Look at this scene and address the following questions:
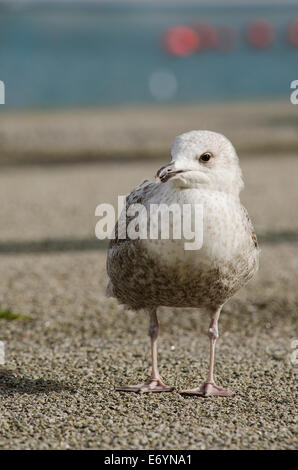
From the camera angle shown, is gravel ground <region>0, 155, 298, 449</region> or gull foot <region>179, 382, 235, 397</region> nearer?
gravel ground <region>0, 155, 298, 449</region>

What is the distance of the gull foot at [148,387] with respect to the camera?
212 inches

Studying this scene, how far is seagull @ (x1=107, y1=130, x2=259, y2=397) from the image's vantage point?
186 inches

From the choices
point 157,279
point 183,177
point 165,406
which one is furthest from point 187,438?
point 183,177

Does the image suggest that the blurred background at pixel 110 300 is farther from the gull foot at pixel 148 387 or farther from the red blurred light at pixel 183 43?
the red blurred light at pixel 183 43

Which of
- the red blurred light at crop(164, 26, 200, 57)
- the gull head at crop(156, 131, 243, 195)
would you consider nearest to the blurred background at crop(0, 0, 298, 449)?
the gull head at crop(156, 131, 243, 195)

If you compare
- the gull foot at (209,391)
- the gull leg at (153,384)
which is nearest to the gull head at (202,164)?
the gull leg at (153,384)

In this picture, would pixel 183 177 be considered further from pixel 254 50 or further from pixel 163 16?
pixel 163 16

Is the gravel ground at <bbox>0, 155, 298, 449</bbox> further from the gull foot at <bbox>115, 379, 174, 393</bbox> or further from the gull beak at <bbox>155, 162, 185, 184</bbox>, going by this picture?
the gull beak at <bbox>155, 162, 185, 184</bbox>

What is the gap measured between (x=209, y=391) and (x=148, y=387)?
0.42 meters

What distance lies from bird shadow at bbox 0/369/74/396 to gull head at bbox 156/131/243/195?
1.76 m

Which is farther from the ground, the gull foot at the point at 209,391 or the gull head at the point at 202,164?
the gull head at the point at 202,164

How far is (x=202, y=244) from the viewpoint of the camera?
15.5 ft

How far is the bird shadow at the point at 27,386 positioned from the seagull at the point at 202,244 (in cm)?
93

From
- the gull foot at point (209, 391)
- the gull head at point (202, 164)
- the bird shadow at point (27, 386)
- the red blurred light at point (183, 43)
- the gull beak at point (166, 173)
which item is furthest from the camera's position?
the red blurred light at point (183, 43)
